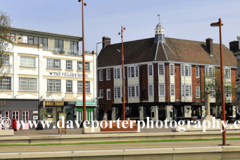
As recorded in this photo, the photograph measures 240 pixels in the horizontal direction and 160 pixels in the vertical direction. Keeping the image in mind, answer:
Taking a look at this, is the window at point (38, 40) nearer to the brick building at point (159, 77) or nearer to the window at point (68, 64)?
the window at point (68, 64)

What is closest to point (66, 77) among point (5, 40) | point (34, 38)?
point (34, 38)

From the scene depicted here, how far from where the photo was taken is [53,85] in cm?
5606

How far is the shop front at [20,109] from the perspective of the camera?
5078cm

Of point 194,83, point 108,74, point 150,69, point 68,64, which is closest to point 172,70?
point 150,69

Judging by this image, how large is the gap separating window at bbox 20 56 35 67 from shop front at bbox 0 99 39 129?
4.55 metres

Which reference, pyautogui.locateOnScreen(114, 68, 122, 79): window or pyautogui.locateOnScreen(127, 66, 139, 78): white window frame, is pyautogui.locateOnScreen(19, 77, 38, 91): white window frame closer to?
pyautogui.locateOnScreen(127, 66, 139, 78): white window frame

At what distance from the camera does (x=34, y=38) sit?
59000 millimetres

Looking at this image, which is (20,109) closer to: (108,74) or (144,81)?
(144,81)

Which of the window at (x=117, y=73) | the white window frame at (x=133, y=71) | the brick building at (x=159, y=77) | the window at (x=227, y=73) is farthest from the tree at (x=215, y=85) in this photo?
the window at (x=117, y=73)

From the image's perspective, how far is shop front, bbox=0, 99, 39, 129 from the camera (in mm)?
50781

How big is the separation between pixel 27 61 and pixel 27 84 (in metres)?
2.91

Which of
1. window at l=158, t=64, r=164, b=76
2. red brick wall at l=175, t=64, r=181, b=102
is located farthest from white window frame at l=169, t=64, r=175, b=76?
window at l=158, t=64, r=164, b=76

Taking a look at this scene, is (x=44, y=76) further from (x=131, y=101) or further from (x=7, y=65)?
(x=131, y=101)

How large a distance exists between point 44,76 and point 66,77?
3.39 metres
